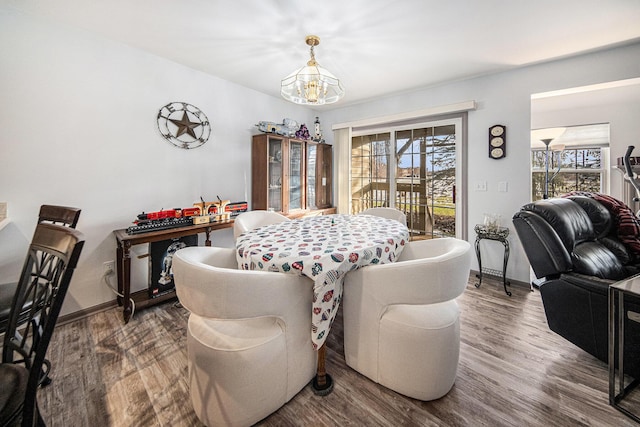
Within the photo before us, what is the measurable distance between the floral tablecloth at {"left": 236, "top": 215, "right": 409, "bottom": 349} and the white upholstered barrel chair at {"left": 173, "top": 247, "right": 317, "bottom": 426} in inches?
3.6

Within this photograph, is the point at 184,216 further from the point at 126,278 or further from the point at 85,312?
the point at 85,312

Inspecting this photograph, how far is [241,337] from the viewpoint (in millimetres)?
1228

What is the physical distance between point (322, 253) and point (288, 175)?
242 centimetres

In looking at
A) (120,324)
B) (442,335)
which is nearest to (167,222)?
(120,324)

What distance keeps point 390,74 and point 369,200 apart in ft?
6.14

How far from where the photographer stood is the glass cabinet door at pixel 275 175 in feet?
11.4

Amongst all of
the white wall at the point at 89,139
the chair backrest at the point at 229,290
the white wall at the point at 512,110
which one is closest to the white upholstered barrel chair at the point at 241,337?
the chair backrest at the point at 229,290

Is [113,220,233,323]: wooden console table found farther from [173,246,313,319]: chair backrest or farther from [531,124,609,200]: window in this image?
[531,124,609,200]: window

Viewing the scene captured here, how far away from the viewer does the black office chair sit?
125 cm

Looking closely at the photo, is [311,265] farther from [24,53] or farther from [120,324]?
[24,53]

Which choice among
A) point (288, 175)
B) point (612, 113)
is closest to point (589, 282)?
point (288, 175)

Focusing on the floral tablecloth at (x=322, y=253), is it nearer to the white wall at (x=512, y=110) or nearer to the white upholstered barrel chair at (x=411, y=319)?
the white upholstered barrel chair at (x=411, y=319)

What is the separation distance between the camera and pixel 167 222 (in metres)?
2.44

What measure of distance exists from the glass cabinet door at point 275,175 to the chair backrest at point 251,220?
34.2 inches
